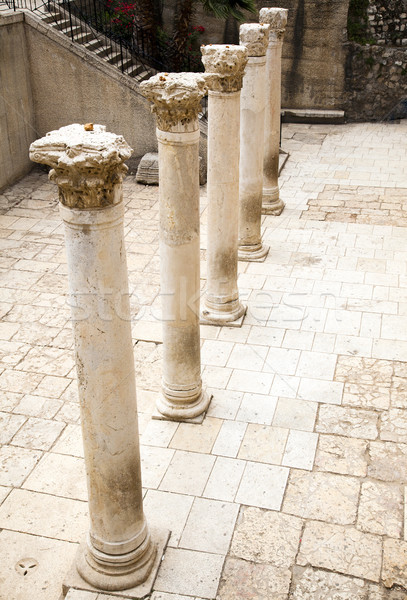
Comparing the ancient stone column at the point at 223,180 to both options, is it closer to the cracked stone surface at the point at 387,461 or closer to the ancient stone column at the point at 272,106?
the cracked stone surface at the point at 387,461

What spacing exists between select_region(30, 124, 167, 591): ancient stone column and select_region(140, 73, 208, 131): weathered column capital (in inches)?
57.9

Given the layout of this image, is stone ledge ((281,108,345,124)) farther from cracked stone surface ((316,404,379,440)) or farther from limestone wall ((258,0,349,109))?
cracked stone surface ((316,404,379,440))

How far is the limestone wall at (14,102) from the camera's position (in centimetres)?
1162

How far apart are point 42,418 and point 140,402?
3.04ft

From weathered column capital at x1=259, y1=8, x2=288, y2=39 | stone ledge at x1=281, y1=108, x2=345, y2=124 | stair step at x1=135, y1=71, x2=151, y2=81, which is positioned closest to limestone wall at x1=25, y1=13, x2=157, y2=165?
stair step at x1=135, y1=71, x2=151, y2=81

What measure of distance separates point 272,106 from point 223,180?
3.99 metres

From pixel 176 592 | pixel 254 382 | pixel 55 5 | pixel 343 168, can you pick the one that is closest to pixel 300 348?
pixel 254 382

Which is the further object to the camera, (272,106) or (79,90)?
(79,90)

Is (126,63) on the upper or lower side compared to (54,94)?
upper

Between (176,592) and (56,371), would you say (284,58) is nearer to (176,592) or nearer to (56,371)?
(56,371)

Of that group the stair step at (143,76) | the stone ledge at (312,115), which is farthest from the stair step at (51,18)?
the stone ledge at (312,115)

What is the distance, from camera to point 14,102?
1206cm

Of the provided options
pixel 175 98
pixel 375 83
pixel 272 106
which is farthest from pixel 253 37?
pixel 375 83

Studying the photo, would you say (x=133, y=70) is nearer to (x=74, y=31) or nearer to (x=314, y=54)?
(x=74, y=31)
